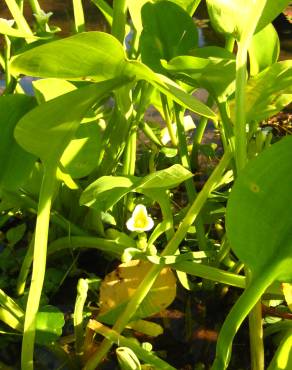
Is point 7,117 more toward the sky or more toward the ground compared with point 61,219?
more toward the sky

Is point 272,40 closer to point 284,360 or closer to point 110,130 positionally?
point 110,130

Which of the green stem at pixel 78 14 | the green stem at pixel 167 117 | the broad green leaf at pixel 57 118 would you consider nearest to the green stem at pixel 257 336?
the broad green leaf at pixel 57 118

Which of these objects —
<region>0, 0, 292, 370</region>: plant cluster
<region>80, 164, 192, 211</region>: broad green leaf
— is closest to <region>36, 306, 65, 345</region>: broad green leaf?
<region>0, 0, 292, 370</region>: plant cluster

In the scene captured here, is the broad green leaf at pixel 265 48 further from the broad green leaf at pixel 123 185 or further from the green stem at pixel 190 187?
the broad green leaf at pixel 123 185

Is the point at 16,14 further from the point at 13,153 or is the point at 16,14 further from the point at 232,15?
the point at 232,15

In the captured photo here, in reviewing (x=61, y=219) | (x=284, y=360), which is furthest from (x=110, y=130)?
(x=284, y=360)
